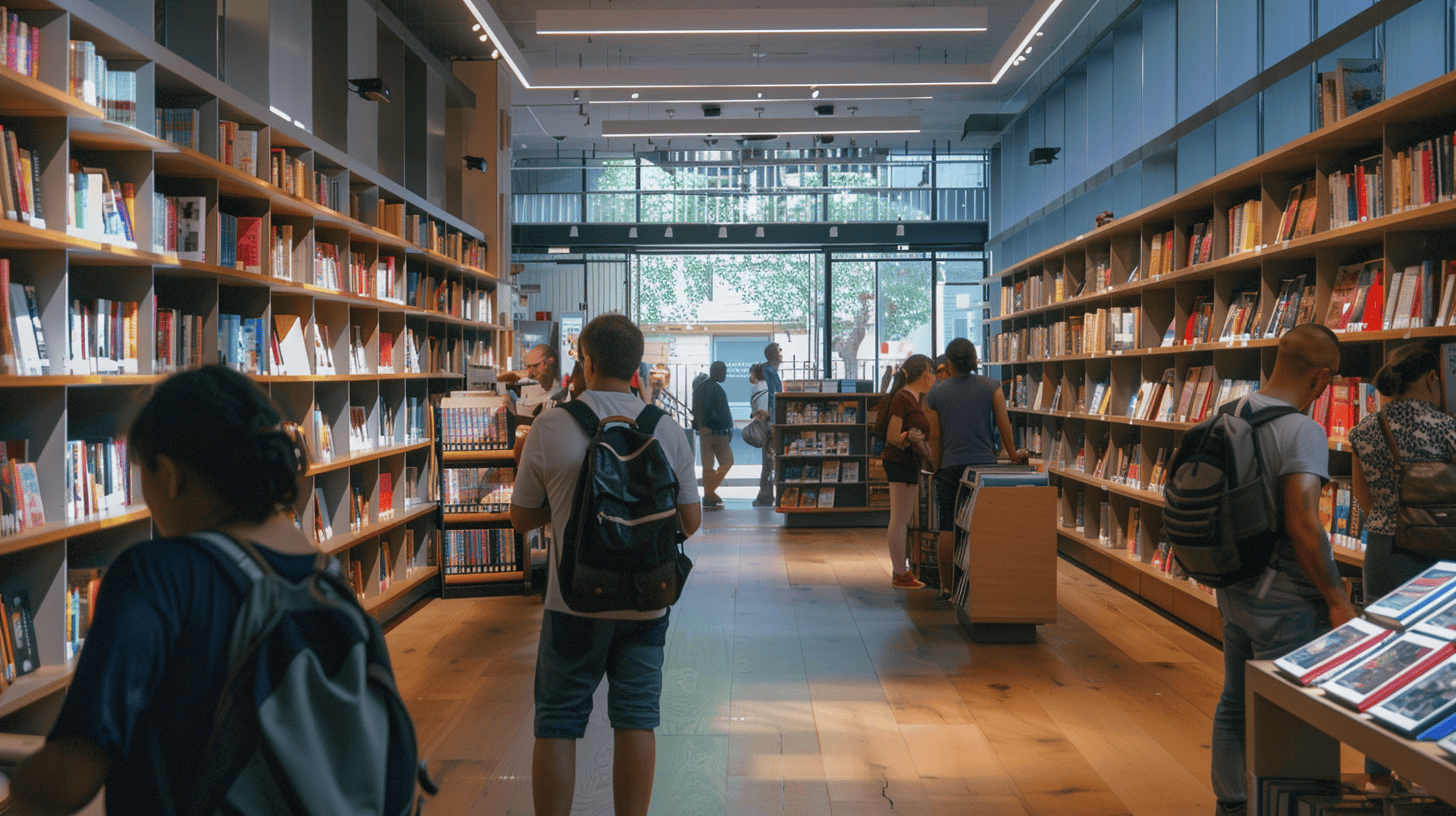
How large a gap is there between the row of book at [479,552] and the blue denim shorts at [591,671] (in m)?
4.12

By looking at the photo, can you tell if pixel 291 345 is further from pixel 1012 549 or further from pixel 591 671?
pixel 1012 549

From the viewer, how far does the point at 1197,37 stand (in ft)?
23.8

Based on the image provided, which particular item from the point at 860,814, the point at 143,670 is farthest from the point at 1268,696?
the point at 143,670

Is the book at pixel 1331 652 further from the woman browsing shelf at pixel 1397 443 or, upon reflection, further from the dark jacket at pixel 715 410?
the dark jacket at pixel 715 410

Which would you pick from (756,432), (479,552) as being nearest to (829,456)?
(756,432)

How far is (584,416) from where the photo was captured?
248cm

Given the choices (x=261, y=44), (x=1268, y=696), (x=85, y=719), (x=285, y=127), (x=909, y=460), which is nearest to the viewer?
(x=85, y=719)

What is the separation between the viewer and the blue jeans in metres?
2.69

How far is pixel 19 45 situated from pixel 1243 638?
3.81 metres

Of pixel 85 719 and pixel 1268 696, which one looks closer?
pixel 85 719

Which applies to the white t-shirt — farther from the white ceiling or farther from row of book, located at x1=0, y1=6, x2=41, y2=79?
the white ceiling

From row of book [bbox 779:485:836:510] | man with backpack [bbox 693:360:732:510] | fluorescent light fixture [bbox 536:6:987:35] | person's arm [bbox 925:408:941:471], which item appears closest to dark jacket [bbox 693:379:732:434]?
man with backpack [bbox 693:360:732:510]

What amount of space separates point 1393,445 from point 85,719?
341 centimetres

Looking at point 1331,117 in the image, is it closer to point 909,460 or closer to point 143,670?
point 909,460
